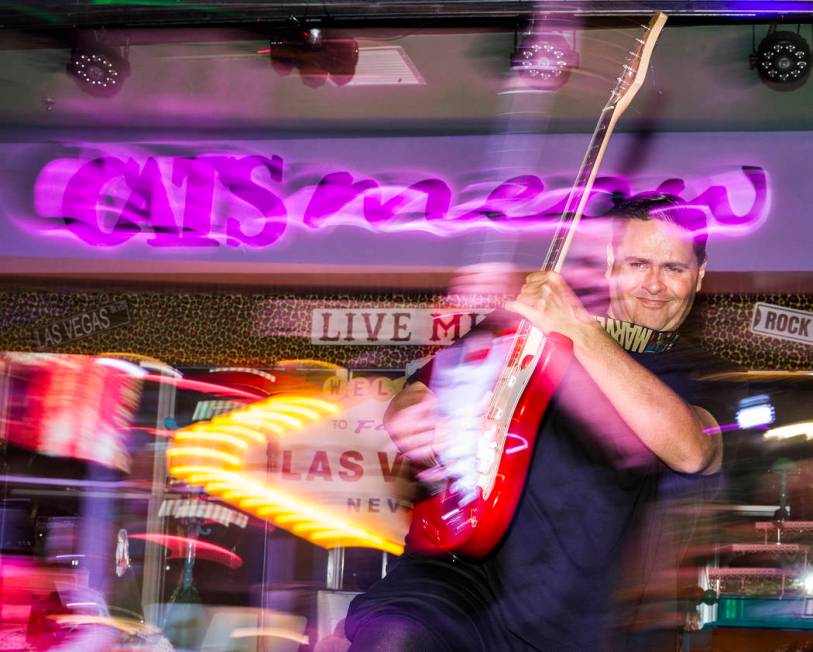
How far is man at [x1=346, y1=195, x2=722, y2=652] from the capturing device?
5.72 ft

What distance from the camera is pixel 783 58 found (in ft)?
12.7

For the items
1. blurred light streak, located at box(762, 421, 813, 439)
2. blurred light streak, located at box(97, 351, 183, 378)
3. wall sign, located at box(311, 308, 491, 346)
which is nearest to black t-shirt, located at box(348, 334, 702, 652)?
wall sign, located at box(311, 308, 491, 346)

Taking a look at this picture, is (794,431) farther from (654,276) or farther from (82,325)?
(82,325)

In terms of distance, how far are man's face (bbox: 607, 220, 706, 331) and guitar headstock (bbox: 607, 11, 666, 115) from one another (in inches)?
10.6

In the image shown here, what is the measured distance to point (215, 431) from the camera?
6453 millimetres

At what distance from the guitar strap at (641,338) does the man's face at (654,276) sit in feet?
0.10

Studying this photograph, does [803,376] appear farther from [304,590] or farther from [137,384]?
[137,384]

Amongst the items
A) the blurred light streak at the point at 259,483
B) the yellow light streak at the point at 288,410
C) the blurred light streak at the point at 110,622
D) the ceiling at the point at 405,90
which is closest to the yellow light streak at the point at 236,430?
the blurred light streak at the point at 259,483

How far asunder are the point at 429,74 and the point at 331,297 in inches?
65.7

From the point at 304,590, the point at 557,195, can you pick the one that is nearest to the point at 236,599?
the point at 304,590

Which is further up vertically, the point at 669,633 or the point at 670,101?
the point at 670,101

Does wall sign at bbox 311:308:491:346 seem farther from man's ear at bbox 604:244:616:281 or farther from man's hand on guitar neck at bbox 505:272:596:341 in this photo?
man's hand on guitar neck at bbox 505:272:596:341

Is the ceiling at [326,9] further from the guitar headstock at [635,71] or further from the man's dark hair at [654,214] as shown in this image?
the man's dark hair at [654,214]

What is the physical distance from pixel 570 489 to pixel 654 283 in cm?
49
